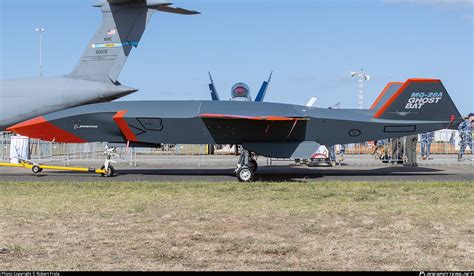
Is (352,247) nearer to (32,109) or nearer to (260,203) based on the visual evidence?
(260,203)

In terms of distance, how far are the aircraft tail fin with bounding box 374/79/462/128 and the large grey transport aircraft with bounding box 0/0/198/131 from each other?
9.17m

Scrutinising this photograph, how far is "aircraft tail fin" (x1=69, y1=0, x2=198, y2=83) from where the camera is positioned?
63.3ft

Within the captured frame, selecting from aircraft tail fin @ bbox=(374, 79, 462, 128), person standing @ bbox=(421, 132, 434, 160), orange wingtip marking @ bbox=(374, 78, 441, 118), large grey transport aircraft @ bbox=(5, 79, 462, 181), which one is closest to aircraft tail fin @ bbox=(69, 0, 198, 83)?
large grey transport aircraft @ bbox=(5, 79, 462, 181)

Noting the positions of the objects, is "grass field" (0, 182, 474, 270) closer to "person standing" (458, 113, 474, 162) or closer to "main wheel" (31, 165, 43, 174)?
"main wheel" (31, 165, 43, 174)

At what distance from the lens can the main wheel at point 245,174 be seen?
14545 mm

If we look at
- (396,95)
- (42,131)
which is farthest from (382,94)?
(42,131)

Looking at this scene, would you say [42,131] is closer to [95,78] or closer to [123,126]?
[123,126]

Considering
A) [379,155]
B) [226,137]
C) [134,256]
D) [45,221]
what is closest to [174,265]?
[134,256]

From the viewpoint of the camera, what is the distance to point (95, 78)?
19109mm

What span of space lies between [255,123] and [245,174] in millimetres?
1750

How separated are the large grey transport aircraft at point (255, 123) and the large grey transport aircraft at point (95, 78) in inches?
105

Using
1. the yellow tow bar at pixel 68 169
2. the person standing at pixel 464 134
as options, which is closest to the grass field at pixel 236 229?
the yellow tow bar at pixel 68 169

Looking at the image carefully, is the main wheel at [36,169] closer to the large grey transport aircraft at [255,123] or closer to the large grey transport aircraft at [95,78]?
the large grey transport aircraft at [255,123]

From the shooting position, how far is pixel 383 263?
5500 millimetres
